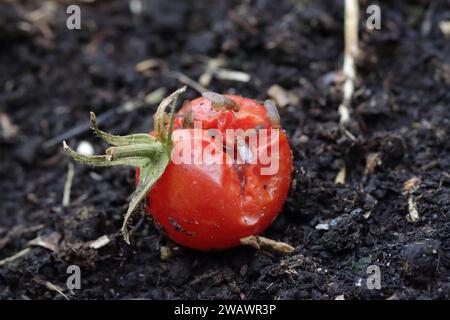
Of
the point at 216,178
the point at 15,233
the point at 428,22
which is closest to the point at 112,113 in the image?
the point at 15,233

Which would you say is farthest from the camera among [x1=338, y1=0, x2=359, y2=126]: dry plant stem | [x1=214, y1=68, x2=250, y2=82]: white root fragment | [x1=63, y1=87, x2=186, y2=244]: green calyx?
[x1=214, y1=68, x2=250, y2=82]: white root fragment

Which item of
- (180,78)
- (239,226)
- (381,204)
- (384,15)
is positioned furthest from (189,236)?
(384,15)

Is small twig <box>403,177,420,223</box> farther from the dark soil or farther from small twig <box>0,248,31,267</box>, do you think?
small twig <box>0,248,31,267</box>

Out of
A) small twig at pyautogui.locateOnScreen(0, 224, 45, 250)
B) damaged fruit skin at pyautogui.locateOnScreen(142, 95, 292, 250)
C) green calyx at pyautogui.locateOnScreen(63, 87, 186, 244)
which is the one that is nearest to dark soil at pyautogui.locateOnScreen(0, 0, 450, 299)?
small twig at pyautogui.locateOnScreen(0, 224, 45, 250)

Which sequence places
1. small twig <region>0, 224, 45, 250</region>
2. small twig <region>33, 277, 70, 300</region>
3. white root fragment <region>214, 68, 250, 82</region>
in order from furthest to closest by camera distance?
white root fragment <region>214, 68, 250, 82</region> → small twig <region>0, 224, 45, 250</region> → small twig <region>33, 277, 70, 300</region>

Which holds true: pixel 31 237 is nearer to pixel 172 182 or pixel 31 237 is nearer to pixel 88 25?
pixel 172 182

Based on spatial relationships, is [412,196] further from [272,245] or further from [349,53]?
[349,53]
